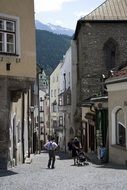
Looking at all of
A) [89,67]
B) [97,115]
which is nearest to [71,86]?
[89,67]


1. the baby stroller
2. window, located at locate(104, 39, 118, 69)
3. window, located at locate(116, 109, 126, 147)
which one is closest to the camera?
the baby stroller

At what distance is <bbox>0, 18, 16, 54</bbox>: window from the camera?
19938mm

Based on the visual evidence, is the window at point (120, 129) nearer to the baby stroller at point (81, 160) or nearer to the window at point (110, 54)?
the baby stroller at point (81, 160)

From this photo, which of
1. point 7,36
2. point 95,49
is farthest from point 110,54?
point 7,36

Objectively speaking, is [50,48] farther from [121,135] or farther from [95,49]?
[121,135]

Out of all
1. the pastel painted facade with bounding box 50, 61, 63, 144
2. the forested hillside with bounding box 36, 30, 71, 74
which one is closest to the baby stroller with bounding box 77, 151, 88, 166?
the pastel painted facade with bounding box 50, 61, 63, 144

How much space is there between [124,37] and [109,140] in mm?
18623

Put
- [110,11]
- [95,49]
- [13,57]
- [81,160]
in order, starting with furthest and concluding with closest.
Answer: [110,11] < [95,49] < [81,160] < [13,57]

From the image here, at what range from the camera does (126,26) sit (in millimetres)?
43250

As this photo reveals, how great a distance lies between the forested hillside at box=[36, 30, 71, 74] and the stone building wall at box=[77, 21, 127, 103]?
9327 cm

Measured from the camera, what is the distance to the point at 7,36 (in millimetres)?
20203

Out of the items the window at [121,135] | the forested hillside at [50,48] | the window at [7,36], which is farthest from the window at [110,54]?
the forested hillside at [50,48]

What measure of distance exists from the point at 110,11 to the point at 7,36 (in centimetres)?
2570

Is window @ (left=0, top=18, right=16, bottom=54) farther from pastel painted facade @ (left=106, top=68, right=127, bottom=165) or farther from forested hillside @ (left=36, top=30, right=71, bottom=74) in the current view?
forested hillside @ (left=36, top=30, right=71, bottom=74)
